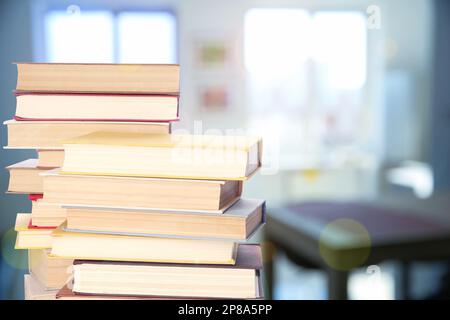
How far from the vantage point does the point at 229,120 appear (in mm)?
5715

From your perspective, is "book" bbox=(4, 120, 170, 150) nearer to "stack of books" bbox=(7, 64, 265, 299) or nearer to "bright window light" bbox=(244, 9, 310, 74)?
"stack of books" bbox=(7, 64, 265, 299)

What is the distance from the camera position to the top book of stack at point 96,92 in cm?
68

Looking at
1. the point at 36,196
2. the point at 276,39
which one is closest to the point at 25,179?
the point at 36,196

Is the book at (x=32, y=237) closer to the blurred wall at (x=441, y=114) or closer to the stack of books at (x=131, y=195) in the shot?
the stack of books at (x=131, y=195)

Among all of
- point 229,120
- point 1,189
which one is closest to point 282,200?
point 229,120

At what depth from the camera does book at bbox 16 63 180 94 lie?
0.68m

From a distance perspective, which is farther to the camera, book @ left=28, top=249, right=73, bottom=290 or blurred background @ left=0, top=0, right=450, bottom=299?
blurred background @ left=0, top=0, right=450, bottom=299

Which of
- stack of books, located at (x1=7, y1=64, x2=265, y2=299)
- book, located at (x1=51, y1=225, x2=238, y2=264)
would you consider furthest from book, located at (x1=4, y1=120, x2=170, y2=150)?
book, located at (x1=51, y1=225, x2=238, y2=264)

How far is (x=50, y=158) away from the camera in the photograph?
705mm

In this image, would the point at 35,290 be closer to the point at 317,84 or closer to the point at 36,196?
the point at 36,196

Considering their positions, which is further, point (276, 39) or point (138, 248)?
point (276, 39)

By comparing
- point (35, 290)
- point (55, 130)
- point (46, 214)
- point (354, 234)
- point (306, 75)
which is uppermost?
point (306, 75)

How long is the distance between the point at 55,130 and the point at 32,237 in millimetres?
132

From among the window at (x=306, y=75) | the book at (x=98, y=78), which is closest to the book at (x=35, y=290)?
the book at (x=98, y=78)
